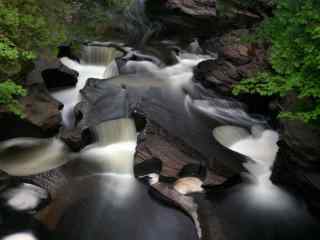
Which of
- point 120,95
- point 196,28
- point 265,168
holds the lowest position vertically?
point 265,168

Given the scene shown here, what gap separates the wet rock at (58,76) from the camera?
11152 mm

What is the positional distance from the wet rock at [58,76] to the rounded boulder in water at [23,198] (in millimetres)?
4599

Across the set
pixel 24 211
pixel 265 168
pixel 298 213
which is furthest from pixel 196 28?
pixel 24 211

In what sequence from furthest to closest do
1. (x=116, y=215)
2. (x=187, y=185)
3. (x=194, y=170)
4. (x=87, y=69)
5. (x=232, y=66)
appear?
(x=87, y=69), (x=232, y=66), (x=194, y=170), (x=187, y=185), (x=116, y=215)

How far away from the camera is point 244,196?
7.96 meters

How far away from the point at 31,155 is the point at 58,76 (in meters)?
3.57

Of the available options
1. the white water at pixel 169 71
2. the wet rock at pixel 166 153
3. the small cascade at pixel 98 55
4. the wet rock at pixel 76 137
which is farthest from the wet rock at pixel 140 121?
the small cascade at pixel 98 55

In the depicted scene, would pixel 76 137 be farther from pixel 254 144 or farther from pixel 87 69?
pixel 254 144

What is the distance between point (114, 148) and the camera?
9227mm

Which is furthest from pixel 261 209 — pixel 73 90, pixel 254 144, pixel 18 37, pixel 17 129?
pixel 73 90

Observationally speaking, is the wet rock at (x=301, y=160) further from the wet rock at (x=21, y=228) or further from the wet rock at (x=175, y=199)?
the wet rock at (x=21, y=228)

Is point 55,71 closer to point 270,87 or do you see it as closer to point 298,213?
point 270,87

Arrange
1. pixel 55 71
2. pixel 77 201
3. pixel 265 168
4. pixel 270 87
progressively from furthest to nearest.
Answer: pixel 55 71 → pixel 265 168 → pixel 77 201 → pixel 270 87

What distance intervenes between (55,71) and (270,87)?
24.0ft
